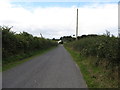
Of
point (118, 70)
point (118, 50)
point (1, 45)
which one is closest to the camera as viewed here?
point (118, 50)

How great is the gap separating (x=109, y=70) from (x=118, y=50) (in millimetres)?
1577

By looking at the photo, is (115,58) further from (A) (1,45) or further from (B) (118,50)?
(A) (1,45)

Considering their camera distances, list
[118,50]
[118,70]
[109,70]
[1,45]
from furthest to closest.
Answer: [1,45]
[109,70]
[118,70]
[118,50]

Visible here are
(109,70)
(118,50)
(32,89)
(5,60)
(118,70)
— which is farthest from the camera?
(5,60)

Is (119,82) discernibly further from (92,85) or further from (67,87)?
(67,87)

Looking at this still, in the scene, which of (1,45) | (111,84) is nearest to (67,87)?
(111,84)

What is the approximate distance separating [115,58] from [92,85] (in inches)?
60.3

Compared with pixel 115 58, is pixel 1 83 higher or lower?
lower

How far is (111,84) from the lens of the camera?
7.91m

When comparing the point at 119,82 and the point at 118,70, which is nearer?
the point at 119,82

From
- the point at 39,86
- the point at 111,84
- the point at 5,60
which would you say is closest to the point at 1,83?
the point at 39,86

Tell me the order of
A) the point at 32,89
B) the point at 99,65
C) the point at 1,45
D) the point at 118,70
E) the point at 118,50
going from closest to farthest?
the point at 32,89
the point at 118,50
the point at 118,70
the point at 99,65
the point at 1,45

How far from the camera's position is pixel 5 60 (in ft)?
53.9

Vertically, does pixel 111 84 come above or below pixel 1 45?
below
